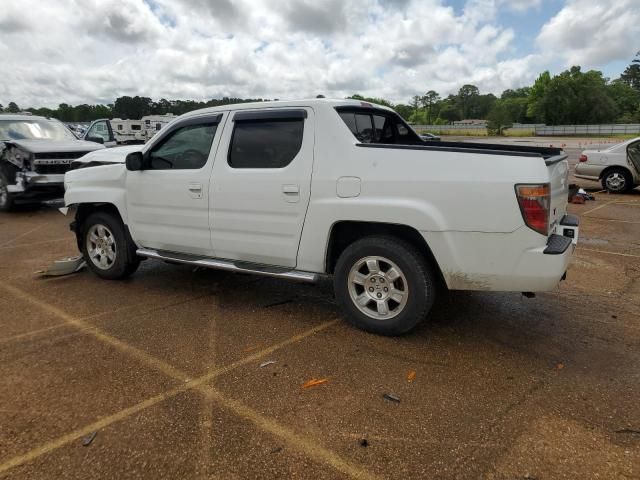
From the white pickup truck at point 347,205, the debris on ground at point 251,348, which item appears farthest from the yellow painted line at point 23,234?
the debris on ground at point 251,348

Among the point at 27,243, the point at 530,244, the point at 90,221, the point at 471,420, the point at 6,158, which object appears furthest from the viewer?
the point at 6,158

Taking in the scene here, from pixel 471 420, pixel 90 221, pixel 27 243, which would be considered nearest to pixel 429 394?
pixel 471 420

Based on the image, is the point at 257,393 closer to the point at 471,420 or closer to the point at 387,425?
the point at 387,425

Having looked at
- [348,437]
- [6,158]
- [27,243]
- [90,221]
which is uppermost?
[6,158]

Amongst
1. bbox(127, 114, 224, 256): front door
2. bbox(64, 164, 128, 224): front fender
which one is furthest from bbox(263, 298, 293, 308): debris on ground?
bbox(64, 164, 128, 224): front fender

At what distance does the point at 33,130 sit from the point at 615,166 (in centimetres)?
1372

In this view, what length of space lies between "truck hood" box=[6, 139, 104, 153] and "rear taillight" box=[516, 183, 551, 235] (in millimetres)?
9172

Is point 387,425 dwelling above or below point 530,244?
below

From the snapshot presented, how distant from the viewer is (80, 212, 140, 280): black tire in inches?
206

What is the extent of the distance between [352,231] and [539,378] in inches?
67.9

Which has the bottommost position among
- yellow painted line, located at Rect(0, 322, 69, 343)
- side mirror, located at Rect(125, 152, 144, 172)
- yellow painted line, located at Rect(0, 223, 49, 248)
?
yellow painted line, located at Rect(0, 322, 69, 343)

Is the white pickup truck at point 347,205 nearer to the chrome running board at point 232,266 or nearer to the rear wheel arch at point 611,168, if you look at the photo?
the chrome running board at point 232,266

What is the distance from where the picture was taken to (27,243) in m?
7.51

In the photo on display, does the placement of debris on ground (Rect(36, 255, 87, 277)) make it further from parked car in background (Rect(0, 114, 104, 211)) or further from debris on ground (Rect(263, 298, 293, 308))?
parked car in background (Rect(0, 114, 104, 211))
